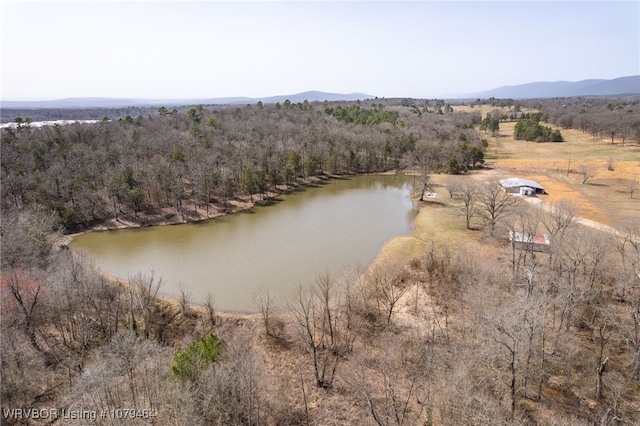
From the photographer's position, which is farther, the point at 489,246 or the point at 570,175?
the point at 570,175

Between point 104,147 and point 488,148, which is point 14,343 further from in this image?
point 488,148

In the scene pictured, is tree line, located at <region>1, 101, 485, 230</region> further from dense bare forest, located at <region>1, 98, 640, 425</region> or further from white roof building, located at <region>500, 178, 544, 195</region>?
white roof building, located at <region>500, 178, 544, 195</region>

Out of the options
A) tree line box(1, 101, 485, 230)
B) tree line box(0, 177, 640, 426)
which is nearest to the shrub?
tree line box(0, 177, 640, 426)

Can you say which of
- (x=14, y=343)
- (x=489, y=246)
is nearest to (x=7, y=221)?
(x=14, y=343)

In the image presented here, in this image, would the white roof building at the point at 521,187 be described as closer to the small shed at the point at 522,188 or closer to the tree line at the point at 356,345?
the small shed at the point at 522,188

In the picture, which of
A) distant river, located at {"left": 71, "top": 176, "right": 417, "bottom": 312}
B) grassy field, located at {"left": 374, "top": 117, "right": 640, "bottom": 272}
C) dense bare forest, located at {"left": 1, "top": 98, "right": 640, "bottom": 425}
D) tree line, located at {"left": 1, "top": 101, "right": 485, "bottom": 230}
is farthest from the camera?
tree line, located at {"left": 1, "top": 101, "right": 485, "bottom": 230}

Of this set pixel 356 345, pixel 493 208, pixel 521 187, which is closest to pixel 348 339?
pixel 356 345
